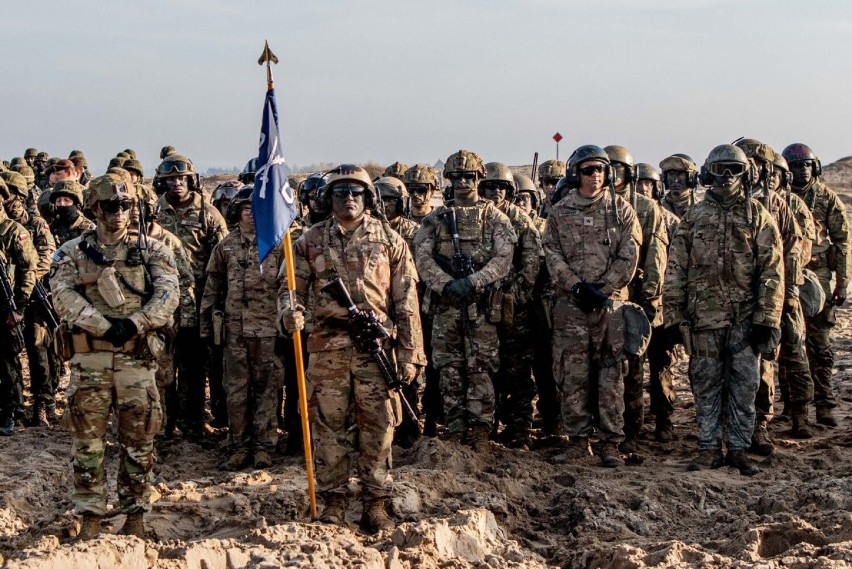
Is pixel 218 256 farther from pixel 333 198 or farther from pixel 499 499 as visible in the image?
pixel 499 499

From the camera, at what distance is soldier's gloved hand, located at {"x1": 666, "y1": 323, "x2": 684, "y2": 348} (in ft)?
30.2

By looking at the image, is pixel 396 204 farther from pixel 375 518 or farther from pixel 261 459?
pixel 375 518

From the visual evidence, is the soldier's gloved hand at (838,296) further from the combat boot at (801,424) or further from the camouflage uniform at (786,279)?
the combat boot at (801,424)

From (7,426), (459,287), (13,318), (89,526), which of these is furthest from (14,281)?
(459,287)

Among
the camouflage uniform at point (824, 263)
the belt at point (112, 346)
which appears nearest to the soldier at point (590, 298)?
the camouflage uniform at point (824, 263)

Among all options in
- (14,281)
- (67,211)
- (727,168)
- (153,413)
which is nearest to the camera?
(153,413)

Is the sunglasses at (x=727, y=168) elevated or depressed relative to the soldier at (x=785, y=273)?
elevated

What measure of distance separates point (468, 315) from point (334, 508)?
111 inches

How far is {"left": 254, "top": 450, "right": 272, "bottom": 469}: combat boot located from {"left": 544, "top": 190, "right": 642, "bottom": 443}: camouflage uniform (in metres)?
2.66

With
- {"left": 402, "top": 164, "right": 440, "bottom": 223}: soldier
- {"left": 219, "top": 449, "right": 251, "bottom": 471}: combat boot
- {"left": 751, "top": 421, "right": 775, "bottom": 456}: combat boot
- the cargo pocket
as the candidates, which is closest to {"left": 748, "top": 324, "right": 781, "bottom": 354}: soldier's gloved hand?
{"left": 751, "top": 421, "right": 775, "bottom": 456}: combat boot

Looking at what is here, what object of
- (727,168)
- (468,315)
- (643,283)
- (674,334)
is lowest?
(674,334)

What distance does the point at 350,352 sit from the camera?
7.21m

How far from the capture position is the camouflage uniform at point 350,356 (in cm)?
720

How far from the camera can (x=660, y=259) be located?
383 inches
